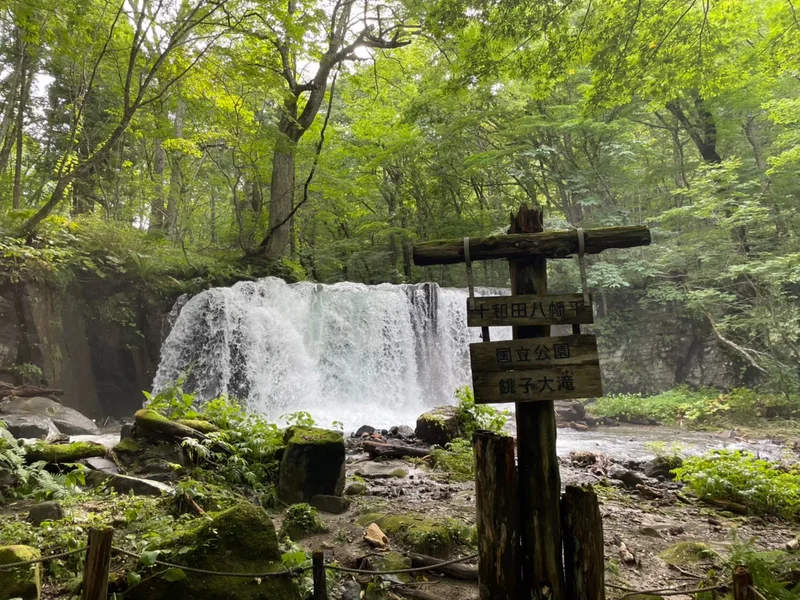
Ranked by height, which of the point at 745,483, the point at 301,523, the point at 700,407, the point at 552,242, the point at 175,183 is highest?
the point at 175,183

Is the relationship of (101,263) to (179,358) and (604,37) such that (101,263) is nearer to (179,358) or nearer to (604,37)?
(179,358)

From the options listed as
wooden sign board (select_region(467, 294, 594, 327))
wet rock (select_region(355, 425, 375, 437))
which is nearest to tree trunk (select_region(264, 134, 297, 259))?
wet rock (select_region(355, 425, 375, 437))

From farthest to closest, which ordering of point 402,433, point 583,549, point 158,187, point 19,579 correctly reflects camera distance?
point 158,187
point 402,433
point 583,549
point 19,579

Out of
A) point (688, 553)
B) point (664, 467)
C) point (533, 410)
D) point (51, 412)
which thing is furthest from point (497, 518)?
point (51, 412)

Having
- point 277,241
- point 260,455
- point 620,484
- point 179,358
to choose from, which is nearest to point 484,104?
point 277,241

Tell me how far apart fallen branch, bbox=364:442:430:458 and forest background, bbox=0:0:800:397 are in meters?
5.34

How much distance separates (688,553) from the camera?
378 cm

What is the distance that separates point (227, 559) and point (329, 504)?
195 centimetres

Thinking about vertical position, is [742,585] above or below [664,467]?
above

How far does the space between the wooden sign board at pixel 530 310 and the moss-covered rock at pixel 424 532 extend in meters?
1.95

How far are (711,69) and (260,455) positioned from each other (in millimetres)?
7448

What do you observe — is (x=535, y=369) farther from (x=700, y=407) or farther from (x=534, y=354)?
(x=700, y=407)

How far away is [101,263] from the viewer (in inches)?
492

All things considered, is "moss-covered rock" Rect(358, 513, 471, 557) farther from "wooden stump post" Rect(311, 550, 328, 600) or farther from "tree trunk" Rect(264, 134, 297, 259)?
"tree trunk" Rect(264, 134, 297, 259)
